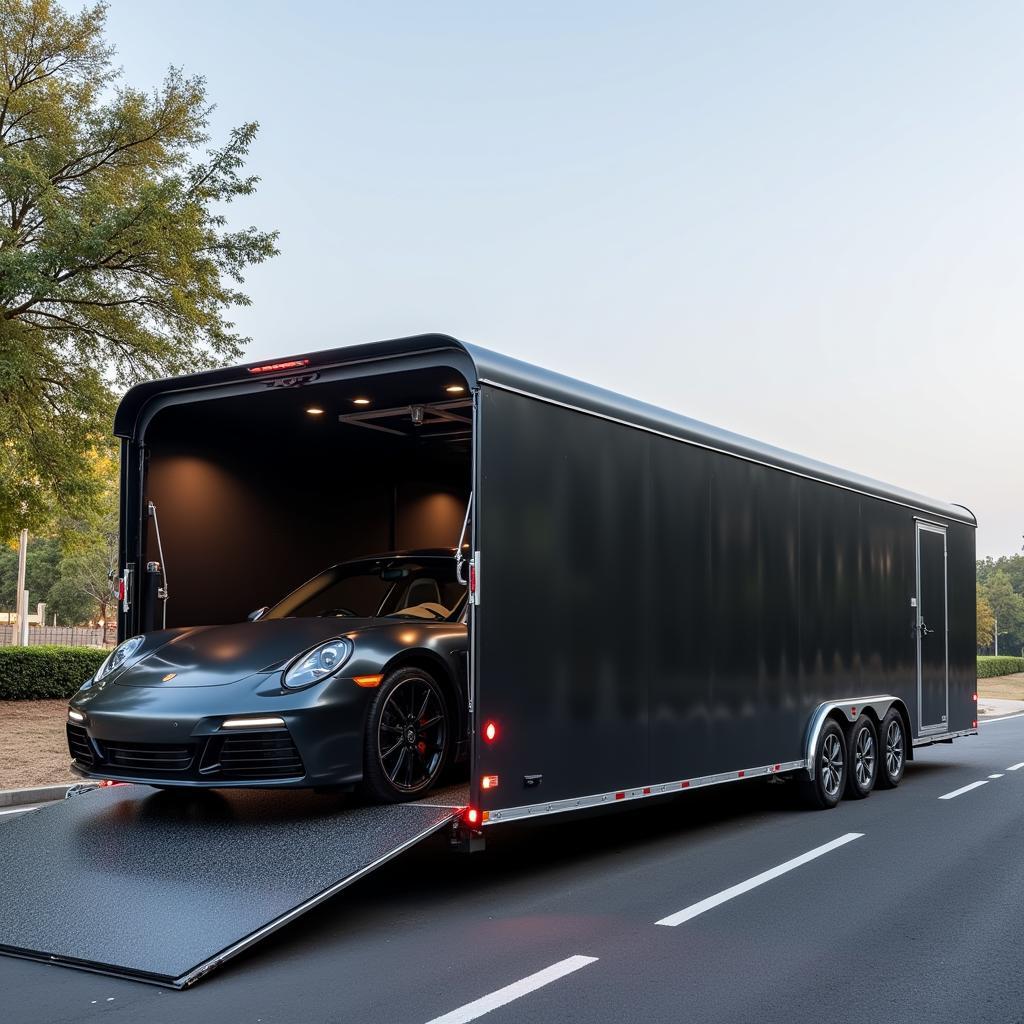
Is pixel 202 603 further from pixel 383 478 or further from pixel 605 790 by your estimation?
pixel 605 790

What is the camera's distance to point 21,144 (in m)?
17.3

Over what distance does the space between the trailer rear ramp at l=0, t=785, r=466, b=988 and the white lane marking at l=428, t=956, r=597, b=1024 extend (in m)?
0.86

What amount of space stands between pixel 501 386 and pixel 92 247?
38.7 ft

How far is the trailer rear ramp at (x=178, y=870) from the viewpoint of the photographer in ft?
15.6

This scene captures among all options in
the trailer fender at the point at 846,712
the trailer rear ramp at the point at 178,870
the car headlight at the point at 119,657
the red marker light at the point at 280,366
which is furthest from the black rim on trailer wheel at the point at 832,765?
the car headlight at the point at 119,657

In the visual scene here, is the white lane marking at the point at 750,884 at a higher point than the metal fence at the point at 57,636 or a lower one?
lower

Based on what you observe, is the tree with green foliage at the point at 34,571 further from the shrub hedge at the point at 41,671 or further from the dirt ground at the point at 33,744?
the dirt ground at the point at 33,744

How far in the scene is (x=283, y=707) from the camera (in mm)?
5938

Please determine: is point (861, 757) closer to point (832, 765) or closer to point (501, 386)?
point (832, 765)

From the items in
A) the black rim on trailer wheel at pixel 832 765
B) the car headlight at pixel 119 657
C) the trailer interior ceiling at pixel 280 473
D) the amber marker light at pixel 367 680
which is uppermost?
the trailer interior ceiling at pixel 280 473

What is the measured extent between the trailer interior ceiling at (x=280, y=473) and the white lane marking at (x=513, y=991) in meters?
3.56

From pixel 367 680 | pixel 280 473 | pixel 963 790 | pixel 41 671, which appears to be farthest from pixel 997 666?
pixel 367 680

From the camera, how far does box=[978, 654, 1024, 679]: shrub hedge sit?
56031 mm

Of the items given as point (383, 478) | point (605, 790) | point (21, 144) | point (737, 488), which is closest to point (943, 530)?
point (737, 488)
